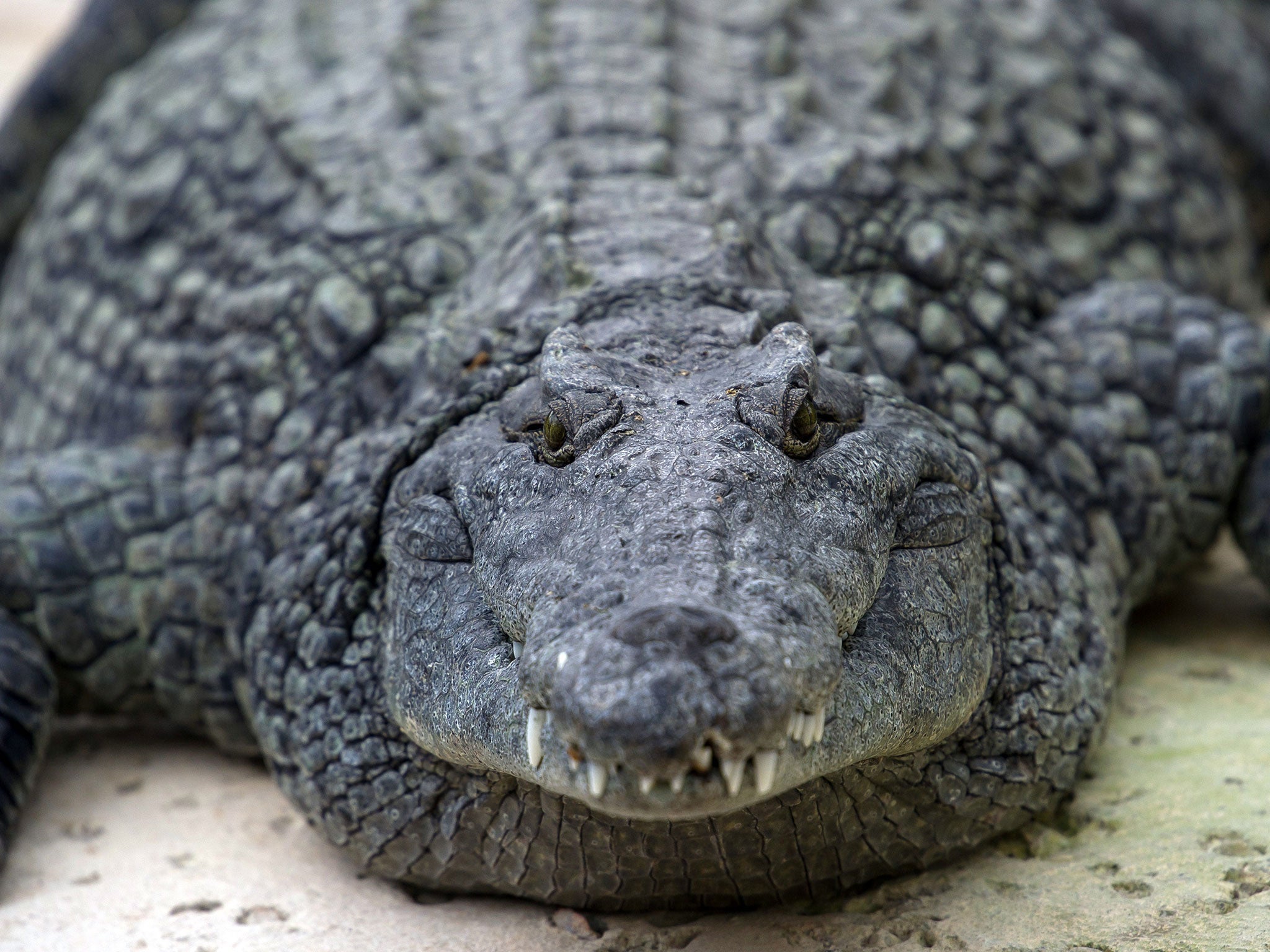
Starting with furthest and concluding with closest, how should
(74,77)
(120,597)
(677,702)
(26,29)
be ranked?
(26,29), (74,77), (120,597), (677,702)

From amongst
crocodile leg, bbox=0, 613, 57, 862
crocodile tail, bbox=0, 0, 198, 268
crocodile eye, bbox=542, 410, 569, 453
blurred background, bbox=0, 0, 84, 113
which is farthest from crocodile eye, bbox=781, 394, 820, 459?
blurred background, bbox=0, 0, 84, 113

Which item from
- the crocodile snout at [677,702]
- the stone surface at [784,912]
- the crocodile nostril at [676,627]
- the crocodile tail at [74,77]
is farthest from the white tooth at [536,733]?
the crocodile tail at [74,77]

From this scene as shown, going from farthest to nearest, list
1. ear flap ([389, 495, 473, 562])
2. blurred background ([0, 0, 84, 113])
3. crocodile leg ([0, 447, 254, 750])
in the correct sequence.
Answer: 1. blurred background ([0, 0, 84, 113])
2. crocodile leg ([0, 447, 254, 750])
3. ear flap ([389, 495, 473, 562])

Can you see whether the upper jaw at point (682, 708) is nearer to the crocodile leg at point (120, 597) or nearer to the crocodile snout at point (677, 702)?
the crocodile snout at point (677, 702)

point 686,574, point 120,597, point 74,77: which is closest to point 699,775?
point 686,574

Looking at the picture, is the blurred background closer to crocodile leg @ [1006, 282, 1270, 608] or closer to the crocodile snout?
crocodile leg @ [1006, 282, 1270, 608]

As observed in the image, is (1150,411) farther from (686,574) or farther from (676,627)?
(676,627)
